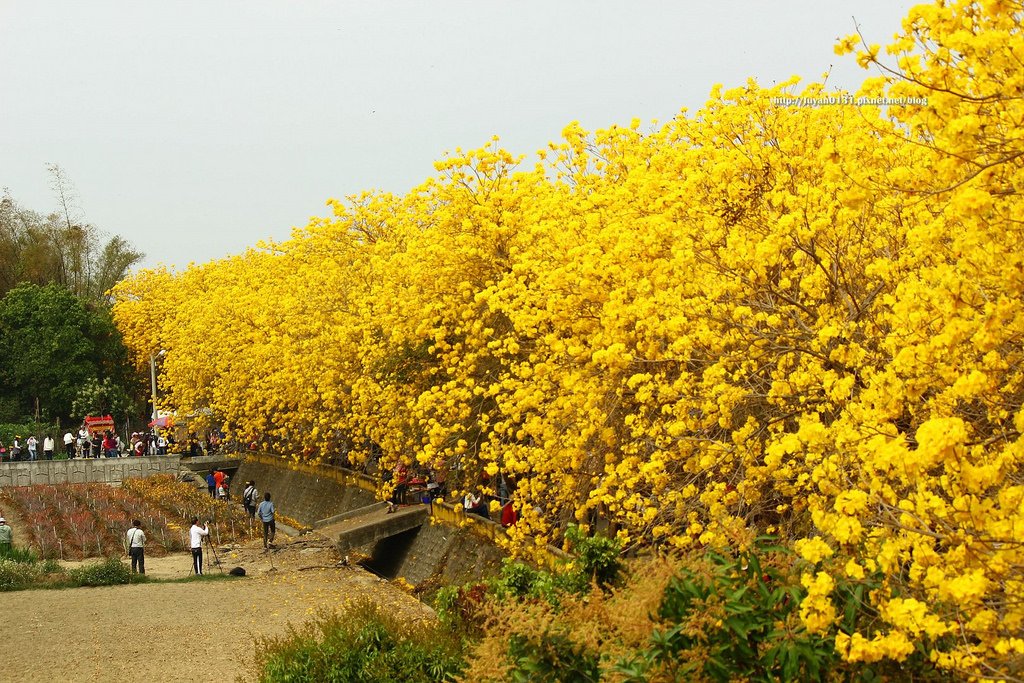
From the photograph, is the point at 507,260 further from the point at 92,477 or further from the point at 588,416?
the point at 92,477

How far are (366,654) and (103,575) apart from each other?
978 cm

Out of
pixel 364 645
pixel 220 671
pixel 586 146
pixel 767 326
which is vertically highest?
pixel 586 146

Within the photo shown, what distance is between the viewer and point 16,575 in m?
17.8

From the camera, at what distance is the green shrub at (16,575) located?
17516 millimetres

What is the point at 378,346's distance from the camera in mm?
19375

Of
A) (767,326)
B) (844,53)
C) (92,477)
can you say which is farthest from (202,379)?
(844,53)

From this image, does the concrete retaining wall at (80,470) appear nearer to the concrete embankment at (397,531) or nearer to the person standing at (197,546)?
the concrete embankment at (397,531)

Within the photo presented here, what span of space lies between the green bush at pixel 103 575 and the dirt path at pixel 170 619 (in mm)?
313

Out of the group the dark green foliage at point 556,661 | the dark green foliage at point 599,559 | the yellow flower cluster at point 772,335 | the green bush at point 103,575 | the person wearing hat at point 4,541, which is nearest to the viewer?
the yellow flower cluster at point 772,335

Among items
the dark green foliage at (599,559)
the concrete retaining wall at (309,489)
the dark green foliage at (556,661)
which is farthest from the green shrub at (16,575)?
the dark green foliage at (556,661)

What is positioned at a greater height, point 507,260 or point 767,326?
point 507,260

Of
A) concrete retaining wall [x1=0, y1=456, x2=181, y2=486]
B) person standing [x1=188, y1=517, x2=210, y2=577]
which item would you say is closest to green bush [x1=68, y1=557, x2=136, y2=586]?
person standing [x1=188, y1=517, x2=210, y2=577]

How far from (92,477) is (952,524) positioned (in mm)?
33882

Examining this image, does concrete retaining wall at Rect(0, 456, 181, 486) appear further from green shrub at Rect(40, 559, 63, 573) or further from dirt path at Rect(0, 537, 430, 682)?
green shrub at Rect(40, 559, 63, 573)
